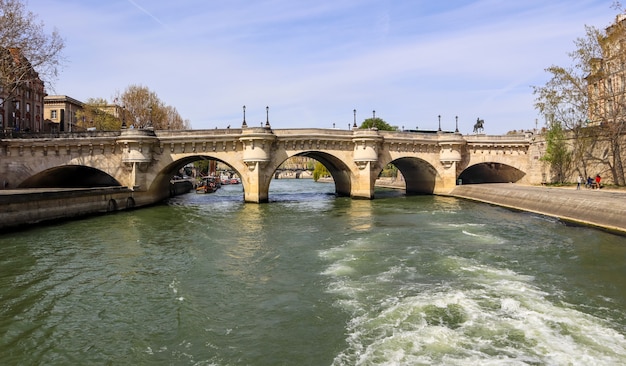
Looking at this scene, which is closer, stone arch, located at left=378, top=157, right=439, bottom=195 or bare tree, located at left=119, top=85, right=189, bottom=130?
stone arch, located at left=378, top=157, right=439, bottom=195

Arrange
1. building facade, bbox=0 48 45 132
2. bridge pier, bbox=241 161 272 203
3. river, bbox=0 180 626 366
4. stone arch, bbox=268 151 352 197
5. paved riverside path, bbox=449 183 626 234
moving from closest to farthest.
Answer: river, bbox=0 180 626 366
paved riverside path, bbox=449 183 626 234
bridge pier, bbox=241 161 272 203
stone arch, bbox=268 151 352 197
building facade, bbox=0 48 45 132

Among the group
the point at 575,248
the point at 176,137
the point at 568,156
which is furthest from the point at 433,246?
the point at 568,156

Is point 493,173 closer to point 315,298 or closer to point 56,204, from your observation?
point 56,204

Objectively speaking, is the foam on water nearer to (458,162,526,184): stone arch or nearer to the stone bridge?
the stone bridge

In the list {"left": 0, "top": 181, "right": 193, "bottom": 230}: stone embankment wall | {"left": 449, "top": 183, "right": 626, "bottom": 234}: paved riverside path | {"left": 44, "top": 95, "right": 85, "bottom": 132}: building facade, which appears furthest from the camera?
{"left": 44, "top": 95, "right": 85, "bottom": 132}: building facade

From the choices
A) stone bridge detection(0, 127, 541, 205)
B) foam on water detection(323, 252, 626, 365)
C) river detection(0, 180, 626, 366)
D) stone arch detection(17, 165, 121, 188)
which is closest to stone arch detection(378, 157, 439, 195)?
stone bridge detection(0, 127, 541, 205)

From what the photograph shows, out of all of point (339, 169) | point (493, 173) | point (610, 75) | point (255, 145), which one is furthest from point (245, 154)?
point (493, 173)

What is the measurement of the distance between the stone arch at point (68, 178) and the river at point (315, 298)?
73.8 feet

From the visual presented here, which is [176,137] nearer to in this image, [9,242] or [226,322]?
[9,242]

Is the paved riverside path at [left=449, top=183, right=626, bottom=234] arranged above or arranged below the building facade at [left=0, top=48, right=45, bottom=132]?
below

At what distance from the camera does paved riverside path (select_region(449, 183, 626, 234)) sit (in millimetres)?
27281

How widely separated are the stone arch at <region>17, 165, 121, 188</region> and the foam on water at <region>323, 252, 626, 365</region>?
4075cm

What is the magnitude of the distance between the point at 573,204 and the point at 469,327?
26.3 metres

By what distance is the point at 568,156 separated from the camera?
168 ft
